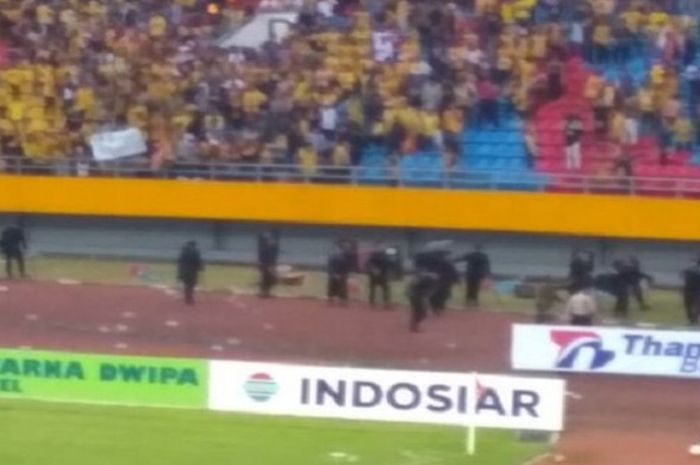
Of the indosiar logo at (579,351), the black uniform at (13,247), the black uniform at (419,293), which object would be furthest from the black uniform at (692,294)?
the black uniform at (13,247)

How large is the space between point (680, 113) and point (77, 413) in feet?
49.8

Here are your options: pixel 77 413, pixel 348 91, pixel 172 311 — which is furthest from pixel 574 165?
pixel 77 413

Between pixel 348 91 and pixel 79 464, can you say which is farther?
pixel 348 91

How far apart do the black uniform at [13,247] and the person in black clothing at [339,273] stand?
19.4 ft

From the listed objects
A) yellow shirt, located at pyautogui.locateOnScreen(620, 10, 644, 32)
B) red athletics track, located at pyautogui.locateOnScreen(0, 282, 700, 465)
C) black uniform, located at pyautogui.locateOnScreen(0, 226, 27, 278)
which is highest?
yellow shirt, located at pyautogui.locateOnScreen(620, 10, 644, 32)

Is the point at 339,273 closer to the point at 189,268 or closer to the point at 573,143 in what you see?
the point at 189,268

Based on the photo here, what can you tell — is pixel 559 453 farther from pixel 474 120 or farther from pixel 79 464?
pixel 474 120

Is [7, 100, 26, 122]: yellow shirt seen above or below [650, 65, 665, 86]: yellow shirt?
below

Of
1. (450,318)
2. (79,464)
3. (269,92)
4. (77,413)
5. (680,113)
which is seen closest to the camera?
(79,464)

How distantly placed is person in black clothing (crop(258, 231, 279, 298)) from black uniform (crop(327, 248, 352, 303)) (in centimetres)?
107

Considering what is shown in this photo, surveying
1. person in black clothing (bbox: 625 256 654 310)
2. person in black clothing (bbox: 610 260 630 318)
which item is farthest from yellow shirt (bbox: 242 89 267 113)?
person in black clothing (bbox: 610 260 630 318)

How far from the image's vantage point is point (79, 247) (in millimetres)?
43156

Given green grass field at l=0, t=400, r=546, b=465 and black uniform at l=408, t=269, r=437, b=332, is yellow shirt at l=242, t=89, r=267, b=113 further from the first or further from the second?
green grass field at l=0, t=400, r=546, b=465

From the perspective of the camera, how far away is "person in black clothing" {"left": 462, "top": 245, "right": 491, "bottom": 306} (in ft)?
120
